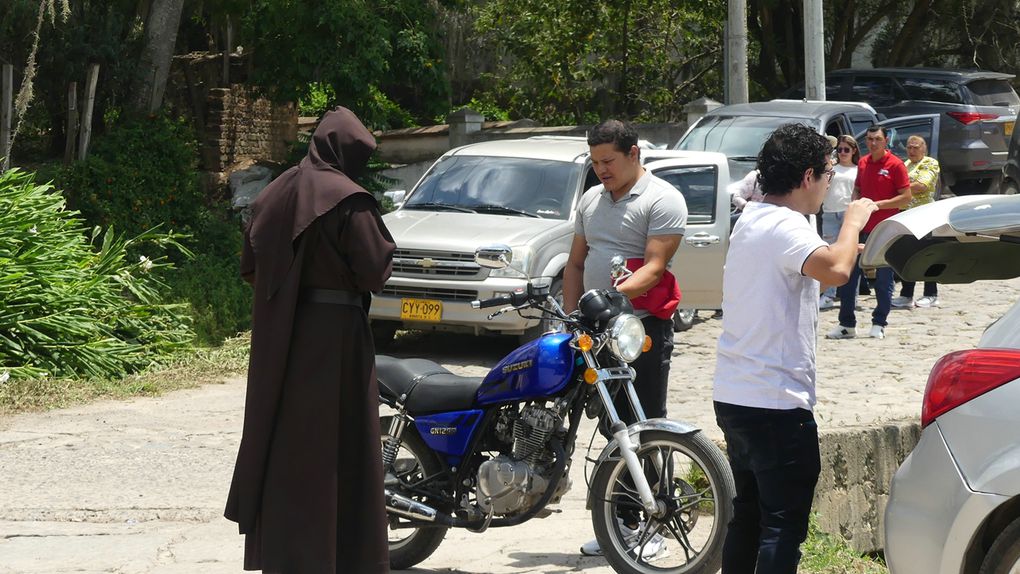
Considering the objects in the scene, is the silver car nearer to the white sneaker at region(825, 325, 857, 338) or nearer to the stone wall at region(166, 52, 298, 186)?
the white sneaker at region(825, 325, 857, 338)

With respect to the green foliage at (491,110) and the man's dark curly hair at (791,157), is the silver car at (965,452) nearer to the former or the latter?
the man's dark curly hair at (791,157)

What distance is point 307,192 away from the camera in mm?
4832

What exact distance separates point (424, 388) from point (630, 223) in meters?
1.21

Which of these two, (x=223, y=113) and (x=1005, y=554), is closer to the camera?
(x=1005, y=554)

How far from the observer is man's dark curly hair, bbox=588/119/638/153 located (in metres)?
6.01

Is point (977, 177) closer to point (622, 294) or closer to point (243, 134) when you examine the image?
point (243, 134)

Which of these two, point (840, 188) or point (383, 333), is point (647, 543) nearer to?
point (383, 333)

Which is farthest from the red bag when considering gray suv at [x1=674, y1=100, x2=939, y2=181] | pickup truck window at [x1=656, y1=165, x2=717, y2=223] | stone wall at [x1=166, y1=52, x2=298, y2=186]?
stone wall at [x1=166, y1=52, x2=298, y2=186]

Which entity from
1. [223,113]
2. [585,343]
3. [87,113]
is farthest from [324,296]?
[223,113]

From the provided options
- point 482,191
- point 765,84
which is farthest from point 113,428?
point 765,84

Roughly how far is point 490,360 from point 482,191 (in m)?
1.61

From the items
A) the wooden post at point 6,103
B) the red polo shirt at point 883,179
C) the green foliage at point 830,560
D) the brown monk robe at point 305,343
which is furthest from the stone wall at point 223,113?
the brown monk robe at point 305,343

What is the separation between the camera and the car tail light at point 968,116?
20203mm

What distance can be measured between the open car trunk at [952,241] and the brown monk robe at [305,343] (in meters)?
1.80
